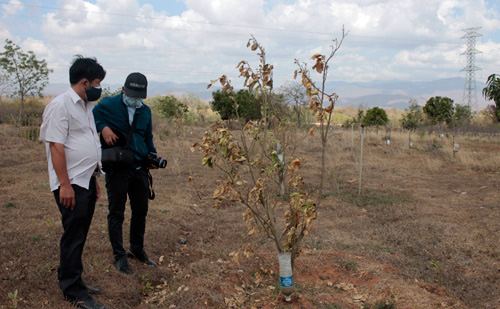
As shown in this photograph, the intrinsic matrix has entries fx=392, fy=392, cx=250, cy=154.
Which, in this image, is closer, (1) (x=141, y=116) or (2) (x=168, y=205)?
(1) (x=141, y=116)

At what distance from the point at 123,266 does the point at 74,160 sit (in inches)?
49.2

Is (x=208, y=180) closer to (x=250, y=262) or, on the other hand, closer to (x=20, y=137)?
(x=250, y=262)

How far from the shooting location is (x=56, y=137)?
2570 millimetres

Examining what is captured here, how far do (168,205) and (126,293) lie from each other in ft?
10.8

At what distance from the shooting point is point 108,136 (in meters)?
3.19

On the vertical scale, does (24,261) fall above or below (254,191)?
below

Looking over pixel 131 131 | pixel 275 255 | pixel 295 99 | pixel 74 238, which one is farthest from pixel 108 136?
pixel 295 99

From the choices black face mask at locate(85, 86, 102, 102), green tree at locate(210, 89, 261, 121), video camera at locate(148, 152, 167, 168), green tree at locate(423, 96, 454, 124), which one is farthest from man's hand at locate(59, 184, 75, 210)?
green tree at locate(423, 96, 454, 124)

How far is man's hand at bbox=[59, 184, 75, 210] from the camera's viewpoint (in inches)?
101

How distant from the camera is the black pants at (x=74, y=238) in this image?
268cm

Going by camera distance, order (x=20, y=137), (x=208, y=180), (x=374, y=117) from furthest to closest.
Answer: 1. (x=374, y=117)
2. (x=20, y=137)
3. (x=208, y=180)

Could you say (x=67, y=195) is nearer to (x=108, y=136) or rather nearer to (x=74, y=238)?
(x=74, y=238)

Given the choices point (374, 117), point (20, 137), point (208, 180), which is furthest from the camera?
point (374, 117)

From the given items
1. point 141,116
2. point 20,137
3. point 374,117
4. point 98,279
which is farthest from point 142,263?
point 374,117
